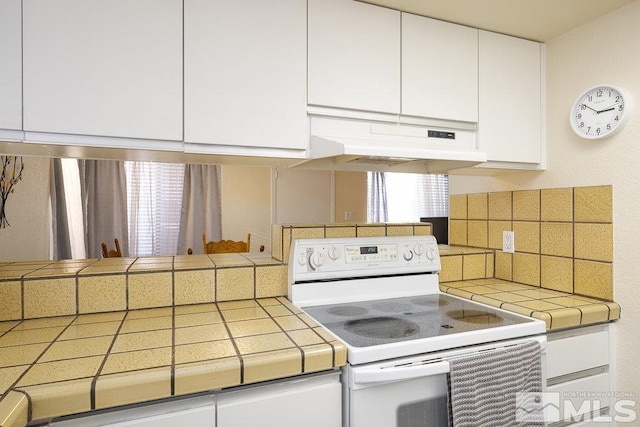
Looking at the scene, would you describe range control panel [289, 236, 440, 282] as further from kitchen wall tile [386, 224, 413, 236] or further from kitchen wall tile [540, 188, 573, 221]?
kitchen wall tile [540, 188, 573, 221]

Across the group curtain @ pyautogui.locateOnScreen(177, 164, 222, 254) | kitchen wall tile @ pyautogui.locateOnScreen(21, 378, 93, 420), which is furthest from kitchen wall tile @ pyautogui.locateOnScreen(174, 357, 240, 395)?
curtain @ pyautogui.locateOnScreen(177, 164, 222, 254)

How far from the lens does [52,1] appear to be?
0.98 meters

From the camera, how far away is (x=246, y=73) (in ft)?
3.83

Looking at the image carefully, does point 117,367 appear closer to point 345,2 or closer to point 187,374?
point 187,374

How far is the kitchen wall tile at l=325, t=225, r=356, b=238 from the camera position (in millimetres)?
1534

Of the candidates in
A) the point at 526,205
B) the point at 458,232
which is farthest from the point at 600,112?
the point at 458,232

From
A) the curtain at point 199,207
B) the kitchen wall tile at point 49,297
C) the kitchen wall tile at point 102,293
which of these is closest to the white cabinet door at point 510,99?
the kitchen wall tile at point 102,293

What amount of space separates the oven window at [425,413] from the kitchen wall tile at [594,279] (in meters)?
0.86

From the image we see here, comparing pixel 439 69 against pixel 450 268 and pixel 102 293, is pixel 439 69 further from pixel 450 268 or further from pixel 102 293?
pixel 102 293

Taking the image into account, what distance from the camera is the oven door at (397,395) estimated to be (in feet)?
3.11

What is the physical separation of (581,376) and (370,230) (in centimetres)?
95

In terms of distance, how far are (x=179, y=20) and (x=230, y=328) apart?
3.08 feet

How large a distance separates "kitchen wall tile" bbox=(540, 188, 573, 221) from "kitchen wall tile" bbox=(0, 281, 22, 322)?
204 centimetres

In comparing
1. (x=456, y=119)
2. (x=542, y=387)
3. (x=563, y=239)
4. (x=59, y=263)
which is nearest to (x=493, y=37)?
(x=456, y=119)
